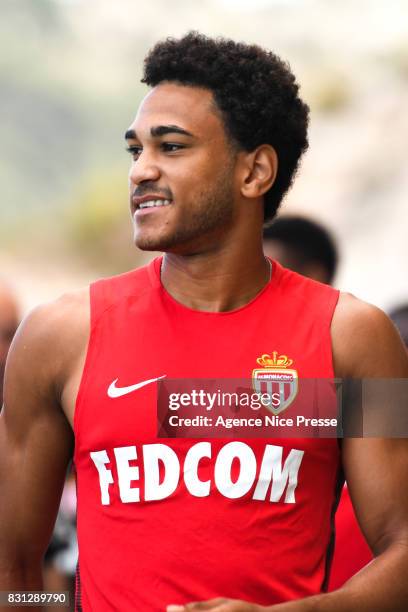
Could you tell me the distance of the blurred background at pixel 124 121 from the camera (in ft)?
32.1

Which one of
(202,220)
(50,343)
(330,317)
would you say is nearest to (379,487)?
(330,317)

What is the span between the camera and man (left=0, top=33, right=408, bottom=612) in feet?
12.1

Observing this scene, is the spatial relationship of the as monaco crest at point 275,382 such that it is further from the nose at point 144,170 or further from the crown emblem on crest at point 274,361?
the nose at point 144,170

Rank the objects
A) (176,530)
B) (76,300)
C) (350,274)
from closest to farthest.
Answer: (176,530), (76,300), (350,274)

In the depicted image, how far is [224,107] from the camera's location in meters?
4.00

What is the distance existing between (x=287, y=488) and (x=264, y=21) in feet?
21.4

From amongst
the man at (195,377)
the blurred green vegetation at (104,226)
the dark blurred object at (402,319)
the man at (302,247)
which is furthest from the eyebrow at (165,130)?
the blurred green vegetation at (104,226)

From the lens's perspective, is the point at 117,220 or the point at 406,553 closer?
the point at 406,553

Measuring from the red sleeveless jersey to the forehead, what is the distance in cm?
53

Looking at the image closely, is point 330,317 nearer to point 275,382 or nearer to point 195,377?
point 275,382

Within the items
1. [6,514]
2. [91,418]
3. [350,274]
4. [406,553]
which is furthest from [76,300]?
[350,274]

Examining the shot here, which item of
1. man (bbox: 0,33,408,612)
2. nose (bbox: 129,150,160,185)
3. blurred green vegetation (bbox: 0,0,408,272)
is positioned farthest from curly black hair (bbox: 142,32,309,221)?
blurred green vegetation (bbox: 0,0,408,272)

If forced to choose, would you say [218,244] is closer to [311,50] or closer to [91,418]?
[91,418]

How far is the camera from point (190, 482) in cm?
371
